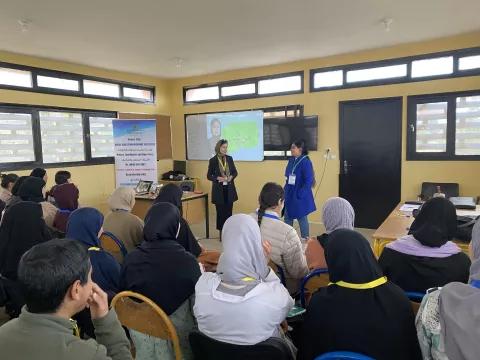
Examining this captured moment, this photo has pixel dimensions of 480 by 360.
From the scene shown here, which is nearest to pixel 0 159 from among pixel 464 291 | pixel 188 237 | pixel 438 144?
pixel 188 237

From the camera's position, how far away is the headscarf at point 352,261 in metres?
1.28

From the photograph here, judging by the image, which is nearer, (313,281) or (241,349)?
(241,349)

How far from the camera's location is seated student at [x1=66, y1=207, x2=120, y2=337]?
6.86ft

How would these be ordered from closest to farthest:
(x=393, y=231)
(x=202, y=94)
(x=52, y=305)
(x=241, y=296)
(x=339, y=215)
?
(x=52, y=305) < (x=241, y=296) < (x=339, y=215) < (x=393, y=231) < (x=202, y=94)

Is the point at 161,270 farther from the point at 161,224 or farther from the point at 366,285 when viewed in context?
the point at 366,285

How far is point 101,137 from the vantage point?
6621 millimetres

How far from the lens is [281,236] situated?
2.17m

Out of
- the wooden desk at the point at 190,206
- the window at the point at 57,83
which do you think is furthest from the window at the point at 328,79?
the window at the point at 57,83

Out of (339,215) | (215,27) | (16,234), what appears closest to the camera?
(339,215)

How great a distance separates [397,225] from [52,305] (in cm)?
274

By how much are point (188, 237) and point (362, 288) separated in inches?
69.7

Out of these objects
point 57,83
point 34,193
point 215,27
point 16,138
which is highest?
point 215,27

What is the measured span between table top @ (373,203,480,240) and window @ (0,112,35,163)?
5129 millimetres

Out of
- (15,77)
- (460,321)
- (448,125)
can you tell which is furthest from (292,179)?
(15,77)
